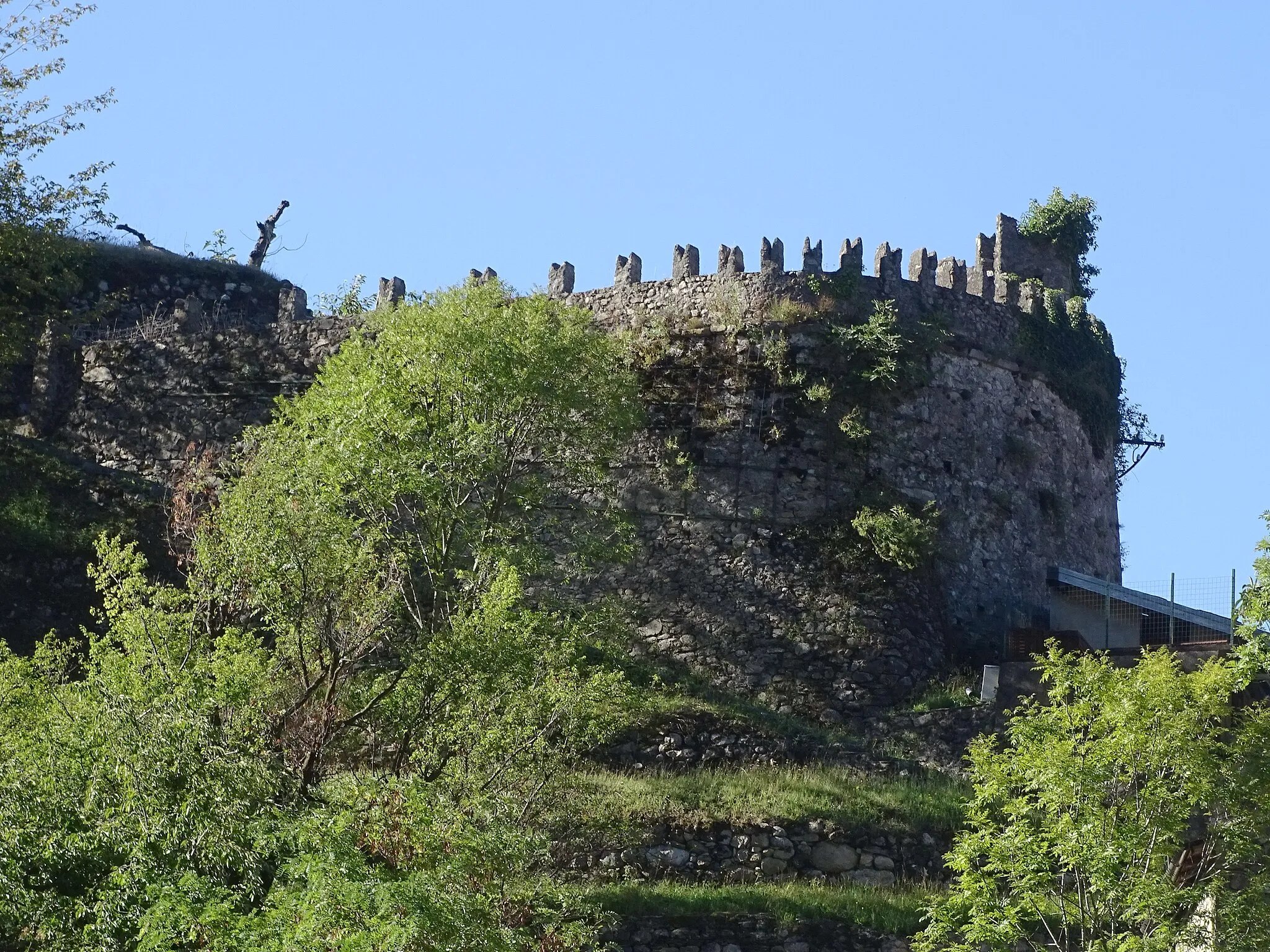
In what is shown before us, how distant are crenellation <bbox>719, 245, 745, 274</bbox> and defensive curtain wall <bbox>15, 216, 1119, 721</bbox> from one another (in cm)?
3

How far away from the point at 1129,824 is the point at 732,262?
56.5 ft

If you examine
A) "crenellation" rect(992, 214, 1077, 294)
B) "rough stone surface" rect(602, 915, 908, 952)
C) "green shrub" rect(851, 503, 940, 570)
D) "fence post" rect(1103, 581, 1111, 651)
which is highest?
"crenellation" rect(992, 214, 1077, 294)

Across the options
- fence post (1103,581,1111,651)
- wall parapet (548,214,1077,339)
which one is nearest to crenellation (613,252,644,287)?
wall parapet (548,214,1077,339)

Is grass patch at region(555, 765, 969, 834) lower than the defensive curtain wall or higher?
lower

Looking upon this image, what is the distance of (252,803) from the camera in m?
19.6

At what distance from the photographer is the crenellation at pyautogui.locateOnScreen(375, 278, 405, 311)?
3922 cm

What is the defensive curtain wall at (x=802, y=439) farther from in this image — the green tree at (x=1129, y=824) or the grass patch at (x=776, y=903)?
the green tree at (x=1129, y=824)

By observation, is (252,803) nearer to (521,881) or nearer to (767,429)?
(521,881)

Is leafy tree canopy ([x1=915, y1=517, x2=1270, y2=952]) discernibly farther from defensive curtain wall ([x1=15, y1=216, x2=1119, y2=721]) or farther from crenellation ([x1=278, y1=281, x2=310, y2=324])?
crenellation ([x1=278, y1=281, x2=310, y2=324])

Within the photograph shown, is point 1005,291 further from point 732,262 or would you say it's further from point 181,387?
point 181,387

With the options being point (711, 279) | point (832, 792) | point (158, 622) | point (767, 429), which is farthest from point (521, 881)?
point (711, 279)

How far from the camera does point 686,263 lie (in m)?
37.4

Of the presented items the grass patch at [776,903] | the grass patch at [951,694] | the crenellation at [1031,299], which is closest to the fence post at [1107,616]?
the grass patch at [951,694]

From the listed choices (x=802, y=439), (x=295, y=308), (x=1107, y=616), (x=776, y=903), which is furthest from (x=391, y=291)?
(x=776, y=903)
